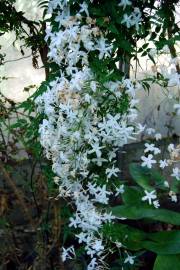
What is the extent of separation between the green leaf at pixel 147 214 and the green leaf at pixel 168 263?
0.18m


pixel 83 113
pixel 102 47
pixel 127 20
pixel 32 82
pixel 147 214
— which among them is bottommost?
pixel 147 214

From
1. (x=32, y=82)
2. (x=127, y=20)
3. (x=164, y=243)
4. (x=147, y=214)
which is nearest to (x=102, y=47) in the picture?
(x=127, y=20)

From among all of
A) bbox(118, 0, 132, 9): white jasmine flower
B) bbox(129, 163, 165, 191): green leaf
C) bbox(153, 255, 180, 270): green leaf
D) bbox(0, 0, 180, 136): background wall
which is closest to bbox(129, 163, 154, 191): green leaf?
bbox(129, 163, 165, 191): green leaf

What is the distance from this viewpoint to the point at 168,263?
2.42 metres

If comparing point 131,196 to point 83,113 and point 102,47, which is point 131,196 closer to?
point 83,113

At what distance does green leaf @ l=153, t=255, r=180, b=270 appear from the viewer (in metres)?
2.41

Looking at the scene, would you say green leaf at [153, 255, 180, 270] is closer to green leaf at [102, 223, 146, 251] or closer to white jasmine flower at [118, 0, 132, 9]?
green leaf at [102, 223, 146, 251]

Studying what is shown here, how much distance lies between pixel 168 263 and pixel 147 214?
241 millimetres

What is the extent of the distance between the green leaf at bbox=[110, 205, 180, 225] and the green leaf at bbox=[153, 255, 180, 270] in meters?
0.18

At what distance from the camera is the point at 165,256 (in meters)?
2.44

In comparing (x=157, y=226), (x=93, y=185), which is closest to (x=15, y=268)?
(x=157, y=226)

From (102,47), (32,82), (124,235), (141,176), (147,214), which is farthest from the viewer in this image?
(32,82)

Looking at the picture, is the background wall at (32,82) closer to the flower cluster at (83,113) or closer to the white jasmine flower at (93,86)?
the flower cluster at (83,113)

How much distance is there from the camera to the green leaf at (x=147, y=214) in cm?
252
